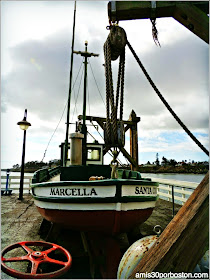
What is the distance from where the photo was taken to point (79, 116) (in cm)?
1143

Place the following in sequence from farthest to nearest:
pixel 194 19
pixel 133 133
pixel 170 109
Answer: pixel 133 133
pixel 170 109
pixel 194 19

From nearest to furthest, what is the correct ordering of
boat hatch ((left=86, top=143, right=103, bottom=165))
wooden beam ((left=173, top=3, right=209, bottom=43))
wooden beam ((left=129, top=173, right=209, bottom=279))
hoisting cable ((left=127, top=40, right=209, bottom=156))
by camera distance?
wooden beam ((left=129, top=173, right=209, bottom=279)) < wooden beam ((left=173, top=3, right=209, bottom=43)) < hoisting cable ((left=127, top=40, right=209, bottom=156)) < boat hatch ((left=86, top=143, right=103, bottom=165))

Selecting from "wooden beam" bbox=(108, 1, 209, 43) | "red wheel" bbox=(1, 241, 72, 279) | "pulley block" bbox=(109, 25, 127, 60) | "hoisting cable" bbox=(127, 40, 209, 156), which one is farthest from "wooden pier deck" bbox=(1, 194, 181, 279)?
"wooden beam" bbox=(108, 1, 209, 43)

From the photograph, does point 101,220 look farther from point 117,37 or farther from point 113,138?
point 117,37

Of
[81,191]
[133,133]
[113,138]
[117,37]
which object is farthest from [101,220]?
[133,133]

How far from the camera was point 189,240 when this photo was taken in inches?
65.3

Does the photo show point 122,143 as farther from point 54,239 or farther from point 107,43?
point 54,239

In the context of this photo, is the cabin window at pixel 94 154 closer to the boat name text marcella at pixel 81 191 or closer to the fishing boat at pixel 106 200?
the fishing boat at pixel 106 200

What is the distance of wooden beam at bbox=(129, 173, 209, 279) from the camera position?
5.39ft

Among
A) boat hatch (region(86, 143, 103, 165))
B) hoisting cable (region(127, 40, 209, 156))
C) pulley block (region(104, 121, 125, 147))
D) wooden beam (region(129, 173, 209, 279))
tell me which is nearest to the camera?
wooden beam (region(129, 173, 209, 279))

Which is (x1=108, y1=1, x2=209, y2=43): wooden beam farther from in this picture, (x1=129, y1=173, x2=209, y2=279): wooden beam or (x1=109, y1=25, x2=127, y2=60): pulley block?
(x1=129, y1=173, x2=209, y2=279): wooden beam

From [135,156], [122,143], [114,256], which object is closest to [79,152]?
[122,143]

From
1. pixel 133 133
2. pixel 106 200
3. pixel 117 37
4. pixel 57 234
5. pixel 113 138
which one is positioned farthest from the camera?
pixel 133 133

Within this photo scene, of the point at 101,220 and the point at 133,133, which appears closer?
the point at 101,220
